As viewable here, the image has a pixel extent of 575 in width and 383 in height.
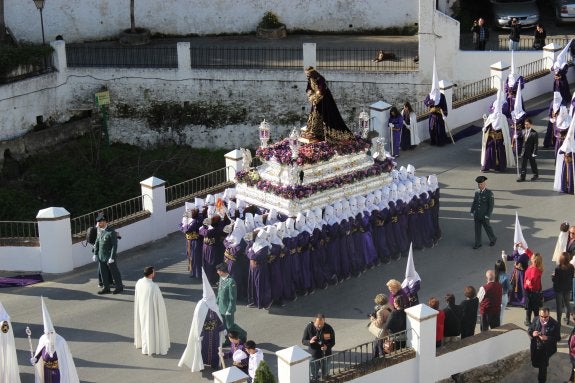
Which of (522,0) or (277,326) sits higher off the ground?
(522,0)

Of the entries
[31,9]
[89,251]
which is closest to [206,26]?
[31,9]

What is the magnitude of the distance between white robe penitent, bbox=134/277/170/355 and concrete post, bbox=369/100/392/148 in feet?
29.3

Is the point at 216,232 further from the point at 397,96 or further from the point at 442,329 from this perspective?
the point at 397,96

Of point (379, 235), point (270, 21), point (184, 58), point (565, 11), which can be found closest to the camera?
point (379, 235)

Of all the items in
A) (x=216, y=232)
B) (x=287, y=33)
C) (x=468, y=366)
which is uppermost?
(x=287, y=33)

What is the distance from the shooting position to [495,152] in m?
24.9

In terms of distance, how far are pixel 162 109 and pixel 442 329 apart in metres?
17.2

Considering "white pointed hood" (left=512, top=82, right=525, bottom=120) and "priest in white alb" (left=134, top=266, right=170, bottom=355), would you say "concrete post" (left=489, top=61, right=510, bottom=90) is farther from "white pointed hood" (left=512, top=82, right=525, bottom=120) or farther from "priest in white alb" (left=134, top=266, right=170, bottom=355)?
"priest in white alb" (left=134, top=266, right=170, bottom=355)

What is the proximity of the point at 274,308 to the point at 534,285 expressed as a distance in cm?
395

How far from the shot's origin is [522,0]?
114 feet

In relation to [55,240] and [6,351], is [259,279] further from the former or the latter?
[6,351]

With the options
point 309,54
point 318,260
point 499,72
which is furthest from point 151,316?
point 309,54

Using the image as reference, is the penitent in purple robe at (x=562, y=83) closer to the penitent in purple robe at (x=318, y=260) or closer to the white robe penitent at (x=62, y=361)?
the penitent in purple robe at (x=318, y=260)

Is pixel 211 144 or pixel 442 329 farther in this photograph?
pixel 211 144
